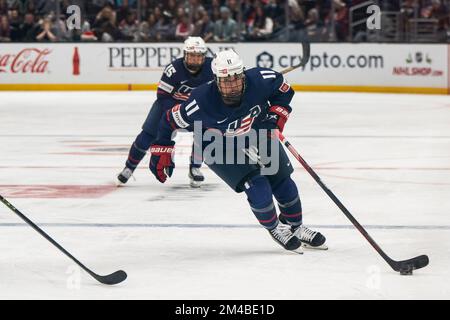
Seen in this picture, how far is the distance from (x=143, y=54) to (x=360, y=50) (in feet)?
12.1

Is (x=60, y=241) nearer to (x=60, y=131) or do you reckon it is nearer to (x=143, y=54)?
(x=60, y=131)

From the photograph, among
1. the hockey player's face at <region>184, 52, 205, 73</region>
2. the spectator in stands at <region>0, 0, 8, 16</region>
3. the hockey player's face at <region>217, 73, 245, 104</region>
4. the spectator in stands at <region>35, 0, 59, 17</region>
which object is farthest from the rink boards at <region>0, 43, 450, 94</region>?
the hockey player's face at <region>217, 73, 245, 104</region>

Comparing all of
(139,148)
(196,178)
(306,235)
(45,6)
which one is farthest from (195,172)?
(45,6)

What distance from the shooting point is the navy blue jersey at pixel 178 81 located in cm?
816

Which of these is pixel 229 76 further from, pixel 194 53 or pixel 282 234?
pixel 194 53

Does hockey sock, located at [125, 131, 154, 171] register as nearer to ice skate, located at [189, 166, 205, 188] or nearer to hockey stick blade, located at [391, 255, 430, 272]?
ice skate, located at [189, 166, 205, 188]

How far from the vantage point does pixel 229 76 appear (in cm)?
562

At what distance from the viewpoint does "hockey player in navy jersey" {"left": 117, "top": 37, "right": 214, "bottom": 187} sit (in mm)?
8055

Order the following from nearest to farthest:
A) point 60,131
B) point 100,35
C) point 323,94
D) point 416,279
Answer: point 416,279
point 60,131
point 323,94
point 100,35

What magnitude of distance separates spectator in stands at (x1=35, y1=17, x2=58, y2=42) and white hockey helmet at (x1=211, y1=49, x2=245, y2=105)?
13505mm

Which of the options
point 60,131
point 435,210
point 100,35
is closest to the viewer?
point 435,210

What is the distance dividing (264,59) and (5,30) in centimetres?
448
